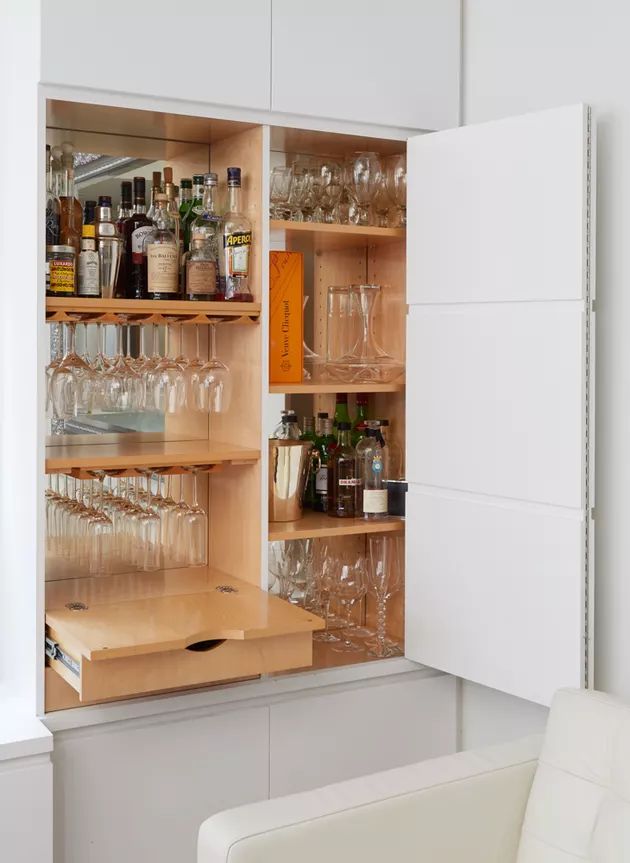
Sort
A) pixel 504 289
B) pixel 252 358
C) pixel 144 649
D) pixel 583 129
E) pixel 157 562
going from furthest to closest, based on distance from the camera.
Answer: pixel 157 562
pixel 252 358
pixel 504 289
pixel 583 129
pixel 144 649

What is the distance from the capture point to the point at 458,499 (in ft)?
8.23

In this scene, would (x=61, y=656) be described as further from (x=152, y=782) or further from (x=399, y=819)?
(x=399, y=819)

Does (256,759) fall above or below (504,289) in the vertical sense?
below

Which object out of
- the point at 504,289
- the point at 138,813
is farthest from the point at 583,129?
the point at 138,813

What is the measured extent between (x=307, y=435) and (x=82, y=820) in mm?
1131

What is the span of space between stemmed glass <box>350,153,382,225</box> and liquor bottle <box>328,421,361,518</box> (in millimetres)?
596

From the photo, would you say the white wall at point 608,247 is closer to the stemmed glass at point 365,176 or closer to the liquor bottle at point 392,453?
the stemmed glass at point 365,176

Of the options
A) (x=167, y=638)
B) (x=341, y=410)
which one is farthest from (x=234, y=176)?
(x=167, y=638)

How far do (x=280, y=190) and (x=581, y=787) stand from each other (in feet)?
5.07

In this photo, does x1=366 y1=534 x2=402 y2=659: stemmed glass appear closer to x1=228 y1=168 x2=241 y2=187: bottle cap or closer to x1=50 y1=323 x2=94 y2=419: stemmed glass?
x1=50 y1=323 x2=94 y2=419: stemmed glass

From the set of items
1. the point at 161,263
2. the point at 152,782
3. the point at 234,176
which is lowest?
the point at 152,782

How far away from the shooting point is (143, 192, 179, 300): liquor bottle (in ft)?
7.84

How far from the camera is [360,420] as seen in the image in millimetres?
2932

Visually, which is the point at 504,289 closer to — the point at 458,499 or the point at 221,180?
the point at 458,499
